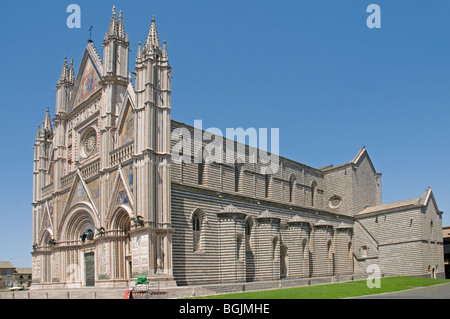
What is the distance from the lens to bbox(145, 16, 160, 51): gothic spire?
107 ft

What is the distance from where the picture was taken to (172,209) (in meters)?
31.2

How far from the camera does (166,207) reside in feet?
99.1

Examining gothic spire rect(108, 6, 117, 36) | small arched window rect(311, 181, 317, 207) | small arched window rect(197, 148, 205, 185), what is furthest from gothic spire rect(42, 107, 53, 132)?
small arched window rect(311, 181, 317, 207)

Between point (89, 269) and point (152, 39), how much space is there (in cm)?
1818

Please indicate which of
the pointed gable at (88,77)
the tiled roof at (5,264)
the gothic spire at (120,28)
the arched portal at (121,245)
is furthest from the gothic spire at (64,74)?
the tiled roof at (5,264)

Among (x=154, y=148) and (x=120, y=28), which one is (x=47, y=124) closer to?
(x=120, y=28)

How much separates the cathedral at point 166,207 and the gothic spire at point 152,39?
0.08 m

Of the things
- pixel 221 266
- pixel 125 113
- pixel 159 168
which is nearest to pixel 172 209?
pixel 159 168

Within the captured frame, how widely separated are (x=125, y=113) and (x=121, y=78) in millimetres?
3680

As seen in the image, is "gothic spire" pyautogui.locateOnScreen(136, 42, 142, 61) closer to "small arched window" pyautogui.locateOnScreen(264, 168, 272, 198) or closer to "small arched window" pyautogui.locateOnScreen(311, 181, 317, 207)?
"small arched window" pyautogui.locateOnScreen(264, 168, 272, 198)

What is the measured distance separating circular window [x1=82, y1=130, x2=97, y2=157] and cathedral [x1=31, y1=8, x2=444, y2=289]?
0.09 m

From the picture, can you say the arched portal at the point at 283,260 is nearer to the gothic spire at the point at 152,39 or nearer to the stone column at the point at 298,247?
the stone column at the point at 298,247

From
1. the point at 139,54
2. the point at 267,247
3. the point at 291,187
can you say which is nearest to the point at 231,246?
the point at 267,247
